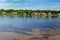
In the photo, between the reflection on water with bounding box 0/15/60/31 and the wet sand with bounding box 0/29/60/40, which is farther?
the reflection on water with bounding box 0/15/60/31

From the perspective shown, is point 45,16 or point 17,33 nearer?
point 17,33

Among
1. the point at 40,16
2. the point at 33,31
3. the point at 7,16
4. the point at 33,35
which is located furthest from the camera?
the point at 40,16

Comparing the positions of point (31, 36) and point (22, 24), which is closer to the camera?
point (31, 36)

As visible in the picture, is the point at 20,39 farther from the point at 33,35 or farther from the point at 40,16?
the point at 40,16

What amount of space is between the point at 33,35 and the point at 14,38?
0.50 m

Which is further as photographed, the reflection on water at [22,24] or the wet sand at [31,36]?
the reflection on water at [22,24]

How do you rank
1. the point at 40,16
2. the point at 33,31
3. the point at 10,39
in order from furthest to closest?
1. the point at 40,16
2. the point at 33,31
3. the point at 10,39

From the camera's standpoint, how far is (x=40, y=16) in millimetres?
5926

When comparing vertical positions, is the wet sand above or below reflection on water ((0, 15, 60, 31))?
below

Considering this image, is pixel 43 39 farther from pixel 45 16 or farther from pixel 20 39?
pixel 45 16

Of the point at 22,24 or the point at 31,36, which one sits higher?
the point at 22,24

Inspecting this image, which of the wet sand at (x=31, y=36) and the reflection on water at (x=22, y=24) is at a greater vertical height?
the reflection on water at (x=22, y=24)

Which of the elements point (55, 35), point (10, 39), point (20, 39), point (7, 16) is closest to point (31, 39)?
point (20, 39)

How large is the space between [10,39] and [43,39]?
0.68m
